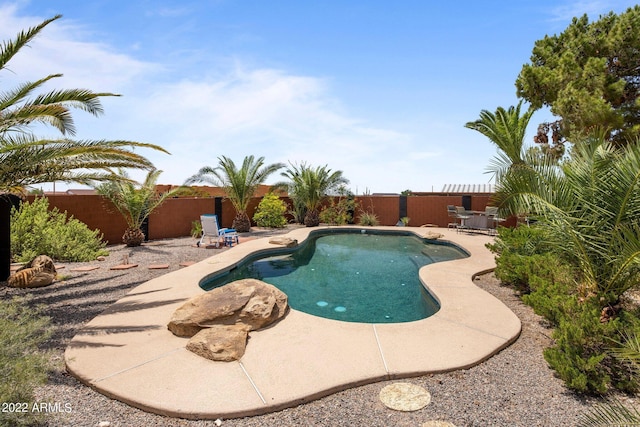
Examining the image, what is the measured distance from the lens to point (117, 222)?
37.3 feet

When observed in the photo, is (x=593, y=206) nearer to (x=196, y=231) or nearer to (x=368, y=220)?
(x=196, y=231)

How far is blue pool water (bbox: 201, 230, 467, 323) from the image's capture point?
5.87 m

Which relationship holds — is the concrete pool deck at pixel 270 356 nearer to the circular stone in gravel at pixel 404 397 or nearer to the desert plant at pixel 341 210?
the circular stone in gravel at pixel 404 397

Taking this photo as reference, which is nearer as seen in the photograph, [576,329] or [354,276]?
[576,329]

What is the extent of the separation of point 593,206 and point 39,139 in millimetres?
7640

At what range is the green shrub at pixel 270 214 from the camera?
16328 mm

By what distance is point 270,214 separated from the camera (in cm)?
1633

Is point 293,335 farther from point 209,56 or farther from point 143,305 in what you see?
point 209,56

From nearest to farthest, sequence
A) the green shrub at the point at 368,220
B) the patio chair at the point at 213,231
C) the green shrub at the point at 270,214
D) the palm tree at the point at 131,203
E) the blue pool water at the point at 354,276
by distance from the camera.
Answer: the blue pool water at the point at 354,276 < the palm tree at the point at 131,203 < the patio chair at the point at 213,231 < the green shrub at the point at 270,214 < the green shrub at the point at 368,220

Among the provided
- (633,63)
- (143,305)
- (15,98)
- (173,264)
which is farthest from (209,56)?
(633,63)

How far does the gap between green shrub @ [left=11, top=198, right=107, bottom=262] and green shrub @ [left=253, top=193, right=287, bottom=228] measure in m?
7.86

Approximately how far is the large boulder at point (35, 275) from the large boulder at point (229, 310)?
3751mm

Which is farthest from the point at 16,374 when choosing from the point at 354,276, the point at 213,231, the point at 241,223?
the point at 241,223

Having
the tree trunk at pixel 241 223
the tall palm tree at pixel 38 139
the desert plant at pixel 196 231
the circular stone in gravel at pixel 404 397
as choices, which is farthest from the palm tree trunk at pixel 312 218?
the circular stone in gravel at pixel 404 397
